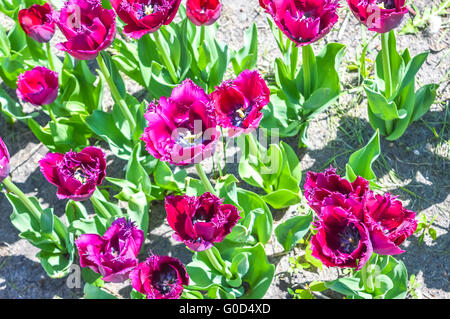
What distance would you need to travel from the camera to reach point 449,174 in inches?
108

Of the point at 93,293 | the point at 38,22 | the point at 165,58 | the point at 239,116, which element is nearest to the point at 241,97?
the point at 239,116

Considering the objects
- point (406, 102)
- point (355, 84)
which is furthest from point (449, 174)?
point (355, 84)

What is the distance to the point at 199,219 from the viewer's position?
2.01m

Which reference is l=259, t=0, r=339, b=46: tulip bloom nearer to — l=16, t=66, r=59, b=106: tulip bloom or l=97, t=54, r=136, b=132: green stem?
l=97, t=54, r=136, b=132: green stem

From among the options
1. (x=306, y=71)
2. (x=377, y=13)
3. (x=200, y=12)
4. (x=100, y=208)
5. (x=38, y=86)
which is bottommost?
(x=100, y=208)

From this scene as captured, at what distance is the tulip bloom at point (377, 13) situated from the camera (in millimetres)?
2186

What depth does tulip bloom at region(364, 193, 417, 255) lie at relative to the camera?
1.79m

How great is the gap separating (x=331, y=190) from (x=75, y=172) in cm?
91

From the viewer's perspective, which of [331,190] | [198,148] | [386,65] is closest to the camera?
[198,148]

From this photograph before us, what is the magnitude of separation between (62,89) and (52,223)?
0.74m

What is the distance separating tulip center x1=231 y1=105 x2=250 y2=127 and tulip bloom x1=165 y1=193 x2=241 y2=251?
0.91 feet

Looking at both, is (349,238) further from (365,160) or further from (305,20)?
(305,20)

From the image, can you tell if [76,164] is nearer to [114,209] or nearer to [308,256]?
[114,209]
